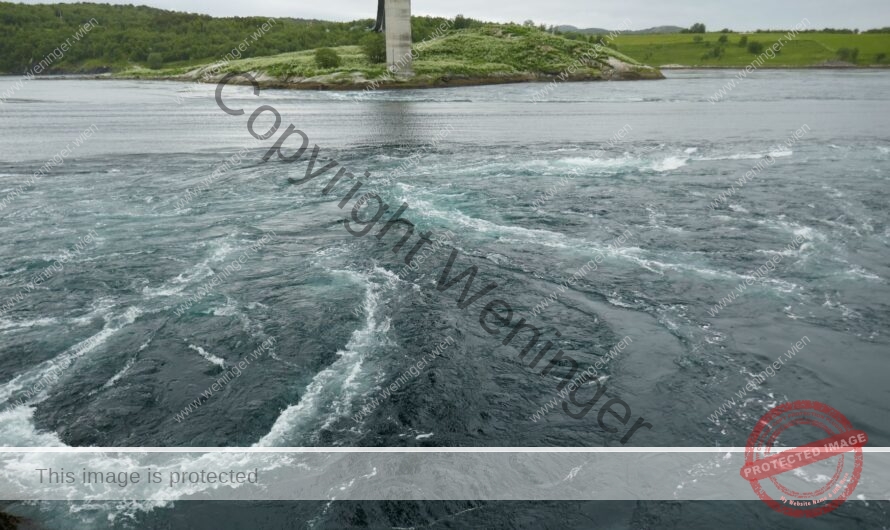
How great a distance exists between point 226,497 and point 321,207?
56.0 feet

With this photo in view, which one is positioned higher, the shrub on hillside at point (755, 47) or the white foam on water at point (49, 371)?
the shrub on hillside at point (755, 47)

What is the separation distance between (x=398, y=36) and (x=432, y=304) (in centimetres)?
8414

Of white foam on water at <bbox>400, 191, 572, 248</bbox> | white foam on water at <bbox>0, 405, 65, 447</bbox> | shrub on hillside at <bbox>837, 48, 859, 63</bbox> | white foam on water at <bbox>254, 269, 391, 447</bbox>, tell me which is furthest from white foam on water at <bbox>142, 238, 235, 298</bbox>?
shrub on hillside at <bbox>837, 48, 859, 63</bbox>

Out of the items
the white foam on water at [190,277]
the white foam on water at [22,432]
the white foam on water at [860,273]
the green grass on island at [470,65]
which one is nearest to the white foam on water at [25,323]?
the white foam on water at [190,277]

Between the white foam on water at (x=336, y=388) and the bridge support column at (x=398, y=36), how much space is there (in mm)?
84169

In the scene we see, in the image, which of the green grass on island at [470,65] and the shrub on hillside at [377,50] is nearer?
the green grass on island at [470,65]

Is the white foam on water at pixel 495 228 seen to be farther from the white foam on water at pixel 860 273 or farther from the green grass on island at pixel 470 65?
the green grass on island at pixel 470 65

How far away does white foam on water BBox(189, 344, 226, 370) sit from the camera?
38.8ft

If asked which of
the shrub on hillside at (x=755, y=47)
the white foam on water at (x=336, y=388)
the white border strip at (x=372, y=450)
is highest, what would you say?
the shrub on hillside at (x=755, y=47)

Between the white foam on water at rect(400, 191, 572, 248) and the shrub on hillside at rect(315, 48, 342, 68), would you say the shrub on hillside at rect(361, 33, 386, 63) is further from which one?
the white foam on water at rect(400, 191, 572, 248)

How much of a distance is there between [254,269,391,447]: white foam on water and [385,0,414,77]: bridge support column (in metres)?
84.2

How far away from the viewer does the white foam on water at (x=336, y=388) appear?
9.84 metres

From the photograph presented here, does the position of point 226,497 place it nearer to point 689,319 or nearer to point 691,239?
point 689,319

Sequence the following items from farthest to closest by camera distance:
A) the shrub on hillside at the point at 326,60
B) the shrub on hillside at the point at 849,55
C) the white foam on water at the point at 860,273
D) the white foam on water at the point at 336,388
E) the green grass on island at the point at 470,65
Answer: the shrub on hillside at the point at 849,55 → the shrub on hillside at the point at 326,60 → the green grass on island at the point at 470,65 → the white foam on water at the point at 860,273 → the white foam on water at the point at 336,388
